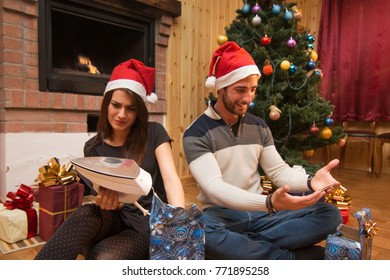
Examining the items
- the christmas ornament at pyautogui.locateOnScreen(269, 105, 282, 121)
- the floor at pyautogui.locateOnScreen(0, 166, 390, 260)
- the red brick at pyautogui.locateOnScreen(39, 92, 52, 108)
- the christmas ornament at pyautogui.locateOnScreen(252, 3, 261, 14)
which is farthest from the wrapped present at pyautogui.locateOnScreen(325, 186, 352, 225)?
the red brick at pyautogui.locateOnScreen(39, 92, 52, 108)

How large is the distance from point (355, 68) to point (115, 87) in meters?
3.02

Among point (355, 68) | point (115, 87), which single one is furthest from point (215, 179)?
point (355, 68)

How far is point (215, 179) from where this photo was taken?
41.8 inches

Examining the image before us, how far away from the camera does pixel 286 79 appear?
2279mm

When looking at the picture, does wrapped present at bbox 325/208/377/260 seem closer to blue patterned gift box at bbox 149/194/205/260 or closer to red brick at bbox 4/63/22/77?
blue patterned gift box at bbox 149/194/205/260

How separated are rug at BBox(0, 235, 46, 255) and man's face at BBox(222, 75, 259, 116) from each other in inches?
41.4

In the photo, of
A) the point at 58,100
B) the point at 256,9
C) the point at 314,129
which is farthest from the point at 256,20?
the point at 58,100

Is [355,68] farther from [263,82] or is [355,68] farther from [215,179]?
[215,179]

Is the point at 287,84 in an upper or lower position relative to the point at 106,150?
upper

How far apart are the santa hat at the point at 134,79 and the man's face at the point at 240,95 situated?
297 mm

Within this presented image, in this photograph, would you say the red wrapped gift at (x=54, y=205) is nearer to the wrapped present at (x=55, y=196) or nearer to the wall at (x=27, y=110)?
the wrapped present at (x=55, y=196)

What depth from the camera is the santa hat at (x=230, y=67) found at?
1177 mm

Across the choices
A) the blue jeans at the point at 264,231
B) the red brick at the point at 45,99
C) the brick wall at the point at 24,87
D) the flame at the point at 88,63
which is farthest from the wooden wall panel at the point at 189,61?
the blue jeans at the point at 264,231

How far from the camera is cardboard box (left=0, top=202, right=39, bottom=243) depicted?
1.38m
